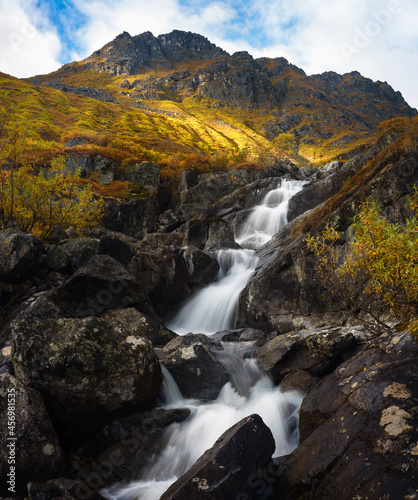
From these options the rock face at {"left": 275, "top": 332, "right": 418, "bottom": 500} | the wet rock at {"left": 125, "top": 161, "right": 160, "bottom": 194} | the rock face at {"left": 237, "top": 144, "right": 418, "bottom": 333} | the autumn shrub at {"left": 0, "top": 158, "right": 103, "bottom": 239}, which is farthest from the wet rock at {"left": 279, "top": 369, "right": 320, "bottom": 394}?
the wet rock at {"left": 125, "top": 161, "right": 160, "bottom": 194}

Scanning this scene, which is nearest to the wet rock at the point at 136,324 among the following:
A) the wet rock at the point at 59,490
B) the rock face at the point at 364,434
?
the wet rock at the point at 59,490

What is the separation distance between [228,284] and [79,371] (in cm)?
1443

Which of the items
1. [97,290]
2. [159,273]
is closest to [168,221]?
[159,273]

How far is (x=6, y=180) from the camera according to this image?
18.3 metres

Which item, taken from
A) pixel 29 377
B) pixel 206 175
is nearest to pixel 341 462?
pixel 29 377

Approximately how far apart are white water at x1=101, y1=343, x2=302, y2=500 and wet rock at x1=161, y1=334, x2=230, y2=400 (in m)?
0.24

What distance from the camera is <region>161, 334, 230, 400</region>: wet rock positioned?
394 inches

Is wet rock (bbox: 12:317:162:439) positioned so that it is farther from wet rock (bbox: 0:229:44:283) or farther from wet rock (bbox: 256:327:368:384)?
wet rock (bbox: 0:229:44:283)

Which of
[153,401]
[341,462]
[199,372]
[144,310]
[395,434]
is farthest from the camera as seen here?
[144,310]

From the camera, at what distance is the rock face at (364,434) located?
166 inches

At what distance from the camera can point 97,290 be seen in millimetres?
14172

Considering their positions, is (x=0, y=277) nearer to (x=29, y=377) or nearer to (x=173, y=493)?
(x=29, y=377)

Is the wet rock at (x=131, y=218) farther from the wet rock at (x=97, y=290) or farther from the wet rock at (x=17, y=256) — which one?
the wet rock at (x=97, y=290)

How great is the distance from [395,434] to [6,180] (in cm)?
2196
